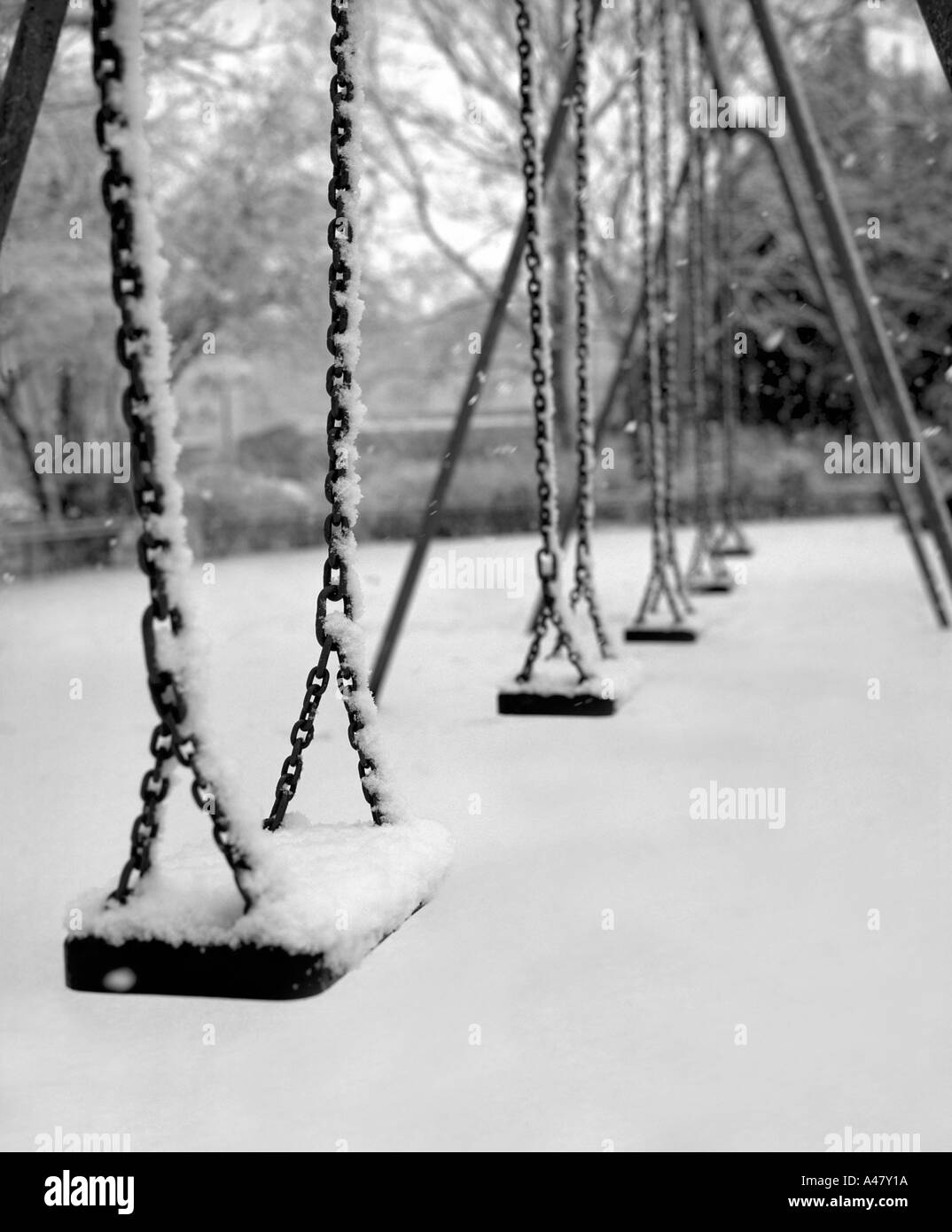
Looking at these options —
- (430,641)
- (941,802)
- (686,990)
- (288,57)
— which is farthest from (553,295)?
(686,990)

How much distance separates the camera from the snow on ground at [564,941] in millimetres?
1575

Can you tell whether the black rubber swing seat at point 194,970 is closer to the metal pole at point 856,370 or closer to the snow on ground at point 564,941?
the snow on ground at point 564,941

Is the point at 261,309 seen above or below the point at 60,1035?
above

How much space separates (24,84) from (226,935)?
1586mm

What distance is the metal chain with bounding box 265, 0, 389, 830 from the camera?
1.48 metres

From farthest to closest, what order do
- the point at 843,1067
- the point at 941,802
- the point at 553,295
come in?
the point at 553,295
the point at 941,802
the point at 843,1067

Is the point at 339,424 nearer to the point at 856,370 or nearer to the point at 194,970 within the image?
the point at 194,970

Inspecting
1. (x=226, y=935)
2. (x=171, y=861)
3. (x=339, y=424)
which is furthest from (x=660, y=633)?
(x=226, y=935)

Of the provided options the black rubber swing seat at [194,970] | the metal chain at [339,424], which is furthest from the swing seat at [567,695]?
the black rubber swing seat at [194,970]

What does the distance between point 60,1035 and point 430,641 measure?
429 centimetres

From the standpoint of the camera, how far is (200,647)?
114 cm

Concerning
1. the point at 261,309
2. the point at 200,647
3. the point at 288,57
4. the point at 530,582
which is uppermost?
the point at 288,57

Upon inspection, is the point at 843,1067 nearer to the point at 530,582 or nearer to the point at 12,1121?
the point at 12,1121

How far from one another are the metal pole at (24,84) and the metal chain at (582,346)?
0.90m
